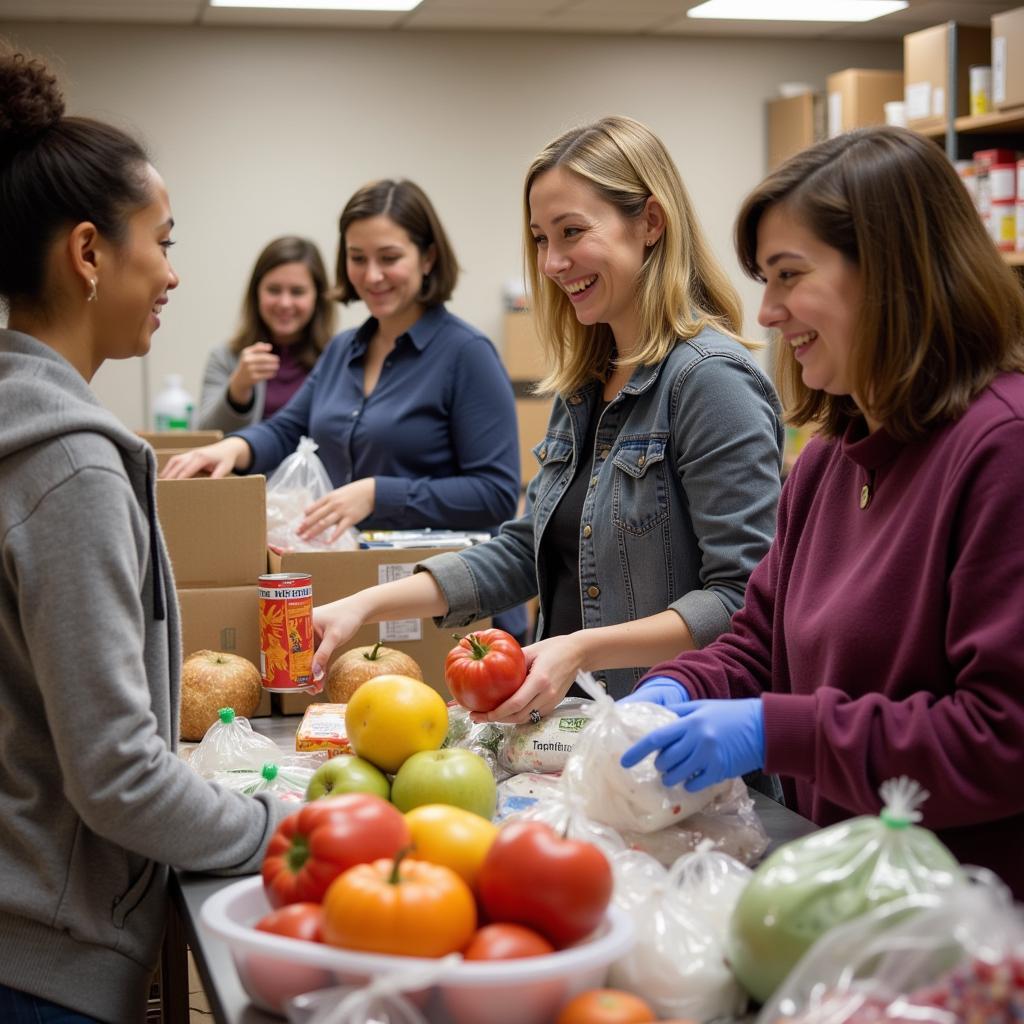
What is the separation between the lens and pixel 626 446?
1967mm

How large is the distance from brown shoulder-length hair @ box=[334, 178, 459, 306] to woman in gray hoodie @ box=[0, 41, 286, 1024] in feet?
5.79

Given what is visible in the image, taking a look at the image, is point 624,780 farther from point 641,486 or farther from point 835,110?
point 835,110

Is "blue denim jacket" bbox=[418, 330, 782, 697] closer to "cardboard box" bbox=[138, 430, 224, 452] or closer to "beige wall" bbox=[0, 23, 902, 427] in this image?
"cardboard box" bbox=[138, 430, 224, 452]

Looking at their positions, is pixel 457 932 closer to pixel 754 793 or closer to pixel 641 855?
pixel 641 855

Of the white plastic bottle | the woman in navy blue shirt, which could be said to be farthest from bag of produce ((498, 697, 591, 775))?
the white plastic bottle

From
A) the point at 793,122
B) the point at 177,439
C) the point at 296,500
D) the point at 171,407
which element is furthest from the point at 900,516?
the point at 793,122

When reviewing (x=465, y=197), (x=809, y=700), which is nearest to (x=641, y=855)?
(x=809, y=700)

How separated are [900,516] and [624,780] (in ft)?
1.37

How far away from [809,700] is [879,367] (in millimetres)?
369

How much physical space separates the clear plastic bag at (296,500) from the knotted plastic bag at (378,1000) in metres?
1.54

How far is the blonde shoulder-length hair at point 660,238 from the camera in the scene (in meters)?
1.97

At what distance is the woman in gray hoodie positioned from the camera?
1.16 metres

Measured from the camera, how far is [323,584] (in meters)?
2.35

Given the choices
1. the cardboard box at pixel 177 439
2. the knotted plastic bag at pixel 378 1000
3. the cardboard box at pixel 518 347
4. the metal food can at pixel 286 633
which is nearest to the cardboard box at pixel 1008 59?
the cardboard box at pixel 518 347
